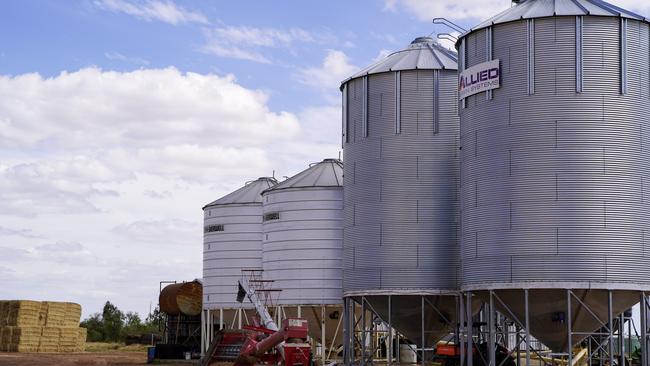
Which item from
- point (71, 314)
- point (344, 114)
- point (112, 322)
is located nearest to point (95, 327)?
point (112, 322)

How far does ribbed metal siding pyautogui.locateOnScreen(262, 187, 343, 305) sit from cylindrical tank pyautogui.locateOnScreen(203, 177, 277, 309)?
6.16 meters

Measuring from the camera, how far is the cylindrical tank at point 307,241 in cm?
4756

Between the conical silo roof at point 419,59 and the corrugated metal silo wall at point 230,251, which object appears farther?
the corrugated metal silo wall at point 230,251

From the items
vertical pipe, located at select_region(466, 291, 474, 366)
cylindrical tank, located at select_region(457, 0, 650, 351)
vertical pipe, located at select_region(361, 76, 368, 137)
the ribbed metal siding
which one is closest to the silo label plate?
cylindrical tank, located at select_region(457, 0, 650, 351)

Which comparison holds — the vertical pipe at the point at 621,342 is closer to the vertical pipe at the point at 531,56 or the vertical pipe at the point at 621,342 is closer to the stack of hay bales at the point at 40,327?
the vertical pipe at the point at 531,56

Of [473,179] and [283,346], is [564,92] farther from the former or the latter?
[283,346]

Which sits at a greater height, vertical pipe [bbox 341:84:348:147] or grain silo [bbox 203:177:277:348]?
vertical pipe [bbox 341:84:348:147]

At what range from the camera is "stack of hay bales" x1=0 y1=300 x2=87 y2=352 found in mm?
66188

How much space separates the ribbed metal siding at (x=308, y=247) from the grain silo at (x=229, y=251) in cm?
618

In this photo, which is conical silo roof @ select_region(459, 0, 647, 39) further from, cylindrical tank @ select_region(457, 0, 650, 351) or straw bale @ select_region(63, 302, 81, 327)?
straw bale @ select_region(63, 302, 81, 327)

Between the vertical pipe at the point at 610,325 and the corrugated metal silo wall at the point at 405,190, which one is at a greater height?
the corrugated metal silo wall at the point at 405,190

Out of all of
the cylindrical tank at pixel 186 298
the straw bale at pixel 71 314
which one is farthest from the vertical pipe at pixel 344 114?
the straw bale at pixel 71 314

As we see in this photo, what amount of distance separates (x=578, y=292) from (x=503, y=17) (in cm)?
978

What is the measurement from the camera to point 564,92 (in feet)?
102
